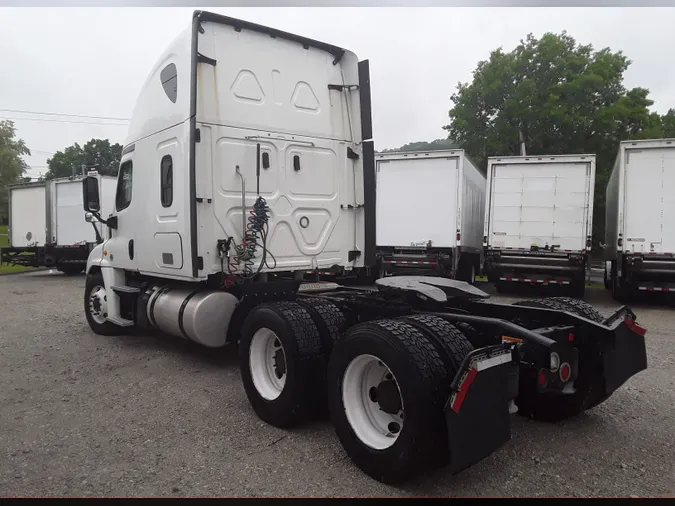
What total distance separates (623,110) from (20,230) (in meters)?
26.9

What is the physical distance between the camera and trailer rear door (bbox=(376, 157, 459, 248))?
1255cm

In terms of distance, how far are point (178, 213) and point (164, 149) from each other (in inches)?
32.4

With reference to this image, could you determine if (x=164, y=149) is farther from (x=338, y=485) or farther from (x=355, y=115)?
(x=338, y=485)

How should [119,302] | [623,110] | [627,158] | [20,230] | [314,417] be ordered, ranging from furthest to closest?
[623,110] < [20,230] < [627,158] < [119,302] < [314,417]

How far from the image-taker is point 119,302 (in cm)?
707

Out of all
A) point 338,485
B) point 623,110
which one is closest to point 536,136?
point 623,110

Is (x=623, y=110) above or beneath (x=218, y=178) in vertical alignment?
above

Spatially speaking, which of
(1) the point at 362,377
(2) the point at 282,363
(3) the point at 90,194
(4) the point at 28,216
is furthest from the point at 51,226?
(1) the point at 362,377

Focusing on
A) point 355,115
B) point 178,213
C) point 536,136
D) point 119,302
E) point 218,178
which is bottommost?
point 119,302

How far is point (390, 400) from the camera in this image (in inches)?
129

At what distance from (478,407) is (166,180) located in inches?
167

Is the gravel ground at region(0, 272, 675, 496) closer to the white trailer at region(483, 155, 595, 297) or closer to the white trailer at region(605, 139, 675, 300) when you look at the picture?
the white trailer at region(605, 139, 675, 300)
